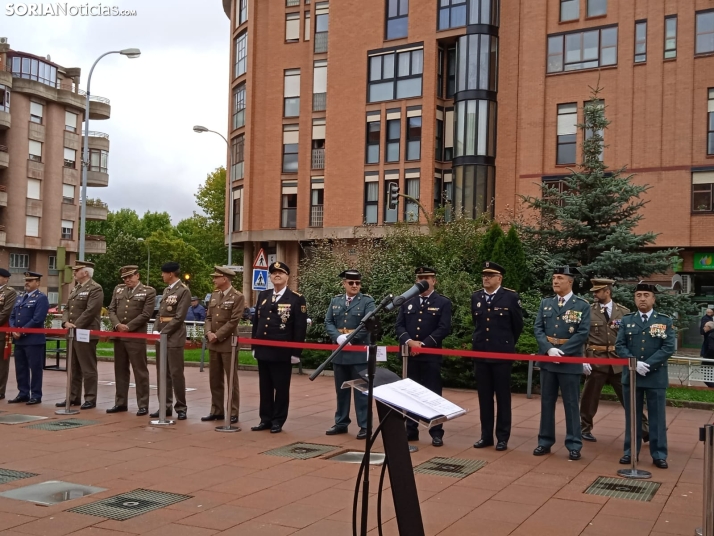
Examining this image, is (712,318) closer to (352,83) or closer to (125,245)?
(352,83)

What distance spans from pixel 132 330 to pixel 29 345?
2.29 m

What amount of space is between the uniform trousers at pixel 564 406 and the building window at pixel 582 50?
27.3 m

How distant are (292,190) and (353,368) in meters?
33.4

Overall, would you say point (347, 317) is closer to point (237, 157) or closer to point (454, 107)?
point (454, 107)

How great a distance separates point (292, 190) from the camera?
142 ft

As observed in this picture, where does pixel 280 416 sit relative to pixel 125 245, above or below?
below

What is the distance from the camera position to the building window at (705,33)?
Answer: 31359 millimetres

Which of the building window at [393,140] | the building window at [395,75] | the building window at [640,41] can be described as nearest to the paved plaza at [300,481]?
the building window at [640,41]

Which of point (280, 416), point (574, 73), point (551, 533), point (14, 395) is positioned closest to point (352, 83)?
point (574, 73)

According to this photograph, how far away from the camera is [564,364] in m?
9.23

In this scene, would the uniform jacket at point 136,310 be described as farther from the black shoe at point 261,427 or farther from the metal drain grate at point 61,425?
the black shoe at point 261,427

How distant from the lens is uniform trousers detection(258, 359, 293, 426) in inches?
417

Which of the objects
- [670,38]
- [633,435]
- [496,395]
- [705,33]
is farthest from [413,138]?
[633,435]

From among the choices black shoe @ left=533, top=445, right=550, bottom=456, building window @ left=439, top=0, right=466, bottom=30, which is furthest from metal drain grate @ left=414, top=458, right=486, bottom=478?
building window @ left=439, top=0, right=466, bottom=30
